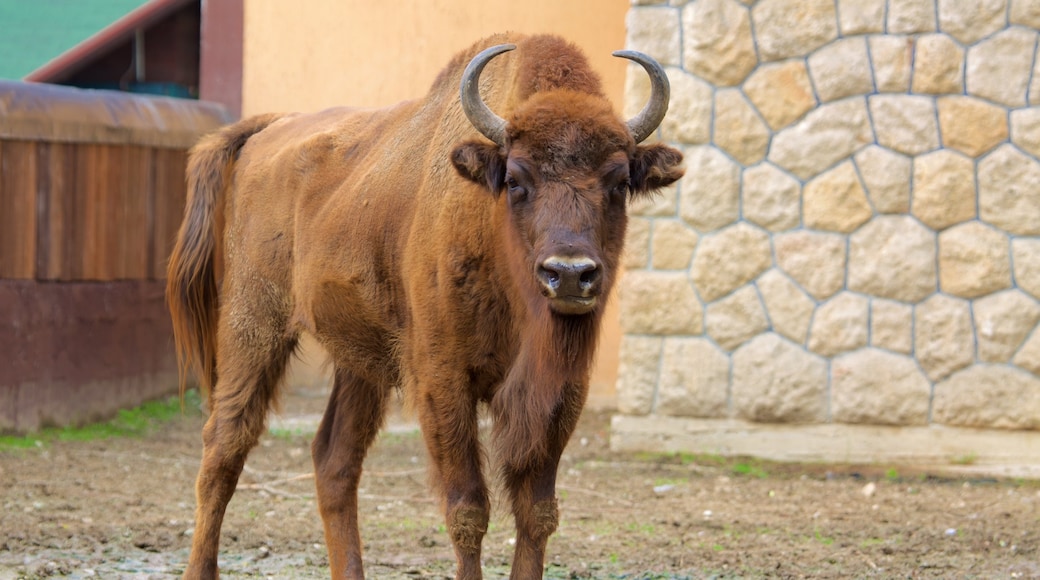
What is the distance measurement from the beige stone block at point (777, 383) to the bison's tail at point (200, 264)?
3.54 meters

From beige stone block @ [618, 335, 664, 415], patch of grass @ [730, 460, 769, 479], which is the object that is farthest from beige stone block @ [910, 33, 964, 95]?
patch of grass @ [730, 460, 769, 479]

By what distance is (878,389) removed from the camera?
7969 millimetres

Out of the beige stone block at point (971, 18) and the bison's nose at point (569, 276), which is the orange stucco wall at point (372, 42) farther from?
the bison's nose at point (569, 276)

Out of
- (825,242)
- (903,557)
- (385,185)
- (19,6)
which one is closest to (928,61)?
(825,242)

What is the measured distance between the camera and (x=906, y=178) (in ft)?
26.2

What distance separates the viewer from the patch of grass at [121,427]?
824cm

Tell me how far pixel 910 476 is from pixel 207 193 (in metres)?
4.56

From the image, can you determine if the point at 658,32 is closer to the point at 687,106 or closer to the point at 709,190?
the point at 687,106

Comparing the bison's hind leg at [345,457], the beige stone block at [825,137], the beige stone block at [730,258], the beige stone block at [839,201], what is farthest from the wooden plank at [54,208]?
the beige stone block at [839,201]

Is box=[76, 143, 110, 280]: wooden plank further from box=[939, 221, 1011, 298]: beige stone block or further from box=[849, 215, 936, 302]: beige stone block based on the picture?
box=[939, 221, 1011, 298]: beige stone block

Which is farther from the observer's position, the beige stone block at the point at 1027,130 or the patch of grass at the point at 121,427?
the patch of grass at the point at 121,427

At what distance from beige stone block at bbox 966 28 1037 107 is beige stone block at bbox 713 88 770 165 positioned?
133 centimetres

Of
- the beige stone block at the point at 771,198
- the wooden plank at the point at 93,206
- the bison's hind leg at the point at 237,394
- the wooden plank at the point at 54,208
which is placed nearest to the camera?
the bison's hind leg at the point at 237,394

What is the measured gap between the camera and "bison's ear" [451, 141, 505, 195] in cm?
438
